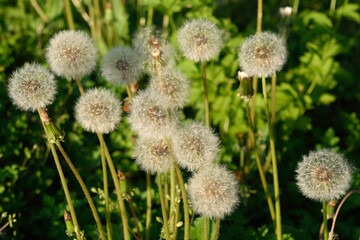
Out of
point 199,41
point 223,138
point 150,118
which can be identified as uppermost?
point 199,41

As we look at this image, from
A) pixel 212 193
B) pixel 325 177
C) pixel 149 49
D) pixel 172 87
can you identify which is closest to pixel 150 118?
pixel 172 87

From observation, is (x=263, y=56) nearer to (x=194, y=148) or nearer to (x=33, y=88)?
(x=194, y=148)

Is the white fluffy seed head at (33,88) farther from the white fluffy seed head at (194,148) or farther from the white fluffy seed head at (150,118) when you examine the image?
the white fluffy seed head at (194,148)

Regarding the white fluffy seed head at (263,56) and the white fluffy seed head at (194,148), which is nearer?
the white fluffy seed head at (194,148)

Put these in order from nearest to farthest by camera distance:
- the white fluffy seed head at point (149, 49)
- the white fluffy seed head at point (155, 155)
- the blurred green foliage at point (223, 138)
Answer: the white fluffy seed head at point (155, 155), the white fluffy seed head at point (149, 49), the blurred green foliage at point (223, 138)

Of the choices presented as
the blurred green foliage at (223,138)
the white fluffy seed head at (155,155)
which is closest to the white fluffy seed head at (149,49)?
the white fluffy seed head at (155,155)

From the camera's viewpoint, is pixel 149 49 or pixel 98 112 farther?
pixel 149 49

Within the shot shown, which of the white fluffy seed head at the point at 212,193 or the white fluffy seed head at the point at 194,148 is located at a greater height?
the white fluffy seed head at the point at 194,148
